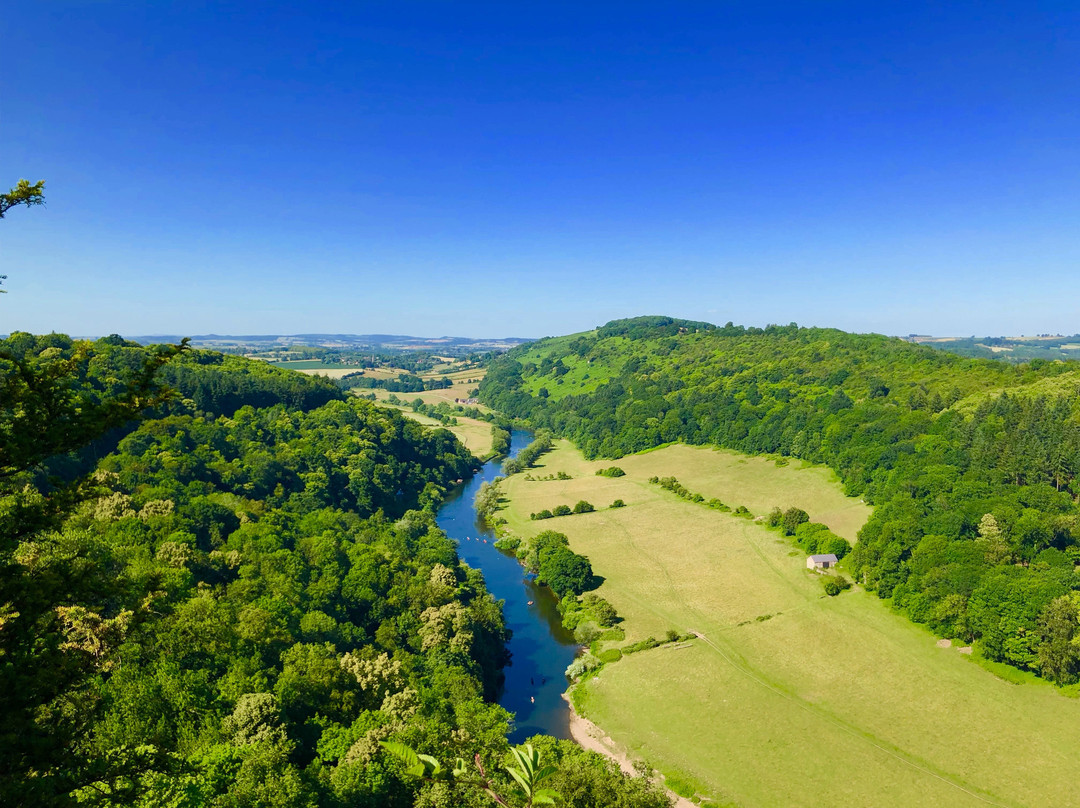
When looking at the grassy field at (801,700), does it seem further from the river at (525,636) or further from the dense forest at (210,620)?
the dense forest at (210,620)

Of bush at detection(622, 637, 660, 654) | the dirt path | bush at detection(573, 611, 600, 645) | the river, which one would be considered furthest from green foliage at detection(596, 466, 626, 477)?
the dirt path

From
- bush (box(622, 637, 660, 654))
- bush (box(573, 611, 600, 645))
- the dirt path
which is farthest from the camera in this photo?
bush (box(573, 611, 600, 645))

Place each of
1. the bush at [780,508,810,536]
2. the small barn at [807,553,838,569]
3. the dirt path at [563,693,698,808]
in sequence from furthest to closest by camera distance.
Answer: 1. the bush at [780,508,810,536]
2. the small barn at [807,553,838,569]
3. the dirt path at [563,693,698,808]

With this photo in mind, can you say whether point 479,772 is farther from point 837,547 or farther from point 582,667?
point 837,547

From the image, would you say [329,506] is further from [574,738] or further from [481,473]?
[481,473]

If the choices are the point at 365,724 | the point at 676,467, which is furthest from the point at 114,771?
the point at 676,467

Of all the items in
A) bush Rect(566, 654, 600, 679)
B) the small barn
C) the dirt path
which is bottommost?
the dirt path

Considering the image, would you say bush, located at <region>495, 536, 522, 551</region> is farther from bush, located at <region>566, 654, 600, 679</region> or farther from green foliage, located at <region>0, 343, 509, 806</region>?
bush, located at <region>566, 654, 600, 679</region>
